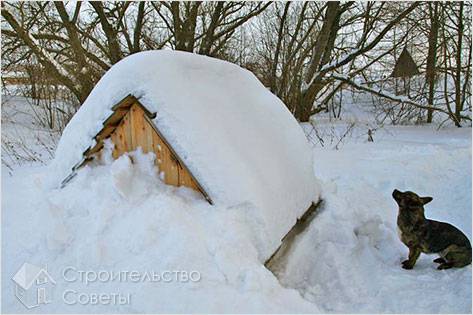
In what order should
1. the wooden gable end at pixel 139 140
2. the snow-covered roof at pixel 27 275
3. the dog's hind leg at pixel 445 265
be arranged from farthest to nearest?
1. the dog's hind leg at pixel 445 265
2. the wooden gable end at pixel 139 140
3. the snow-covered roof at pixel 27 275

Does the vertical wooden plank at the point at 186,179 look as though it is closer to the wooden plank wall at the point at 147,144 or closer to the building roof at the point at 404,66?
the wooden plank wall at the point at 147,144

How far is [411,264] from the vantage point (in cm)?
295

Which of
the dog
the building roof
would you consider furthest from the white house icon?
the building roof

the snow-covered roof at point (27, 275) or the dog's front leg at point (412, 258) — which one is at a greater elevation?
the snow-covered roof at point (27, 275)

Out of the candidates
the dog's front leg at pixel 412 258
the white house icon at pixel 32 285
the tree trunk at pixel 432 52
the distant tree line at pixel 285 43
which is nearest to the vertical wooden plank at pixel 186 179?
the white house icon at pixel 32 285

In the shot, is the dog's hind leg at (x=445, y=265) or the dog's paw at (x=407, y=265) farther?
the dog's paw at (x=407, y=265)

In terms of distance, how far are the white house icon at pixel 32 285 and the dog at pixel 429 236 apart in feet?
8.67

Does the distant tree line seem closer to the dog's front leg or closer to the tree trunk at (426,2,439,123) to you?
the tree trunk at (426,2,439,123)

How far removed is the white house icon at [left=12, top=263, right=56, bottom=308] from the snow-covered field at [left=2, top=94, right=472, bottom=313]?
0.14 feet

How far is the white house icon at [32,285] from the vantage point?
2.22 m

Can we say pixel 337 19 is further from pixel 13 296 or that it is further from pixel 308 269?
pixel 13 296

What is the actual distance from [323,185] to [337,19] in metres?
9.60

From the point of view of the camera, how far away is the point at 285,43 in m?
12.8

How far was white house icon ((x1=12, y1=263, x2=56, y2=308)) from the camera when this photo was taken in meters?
2.22
